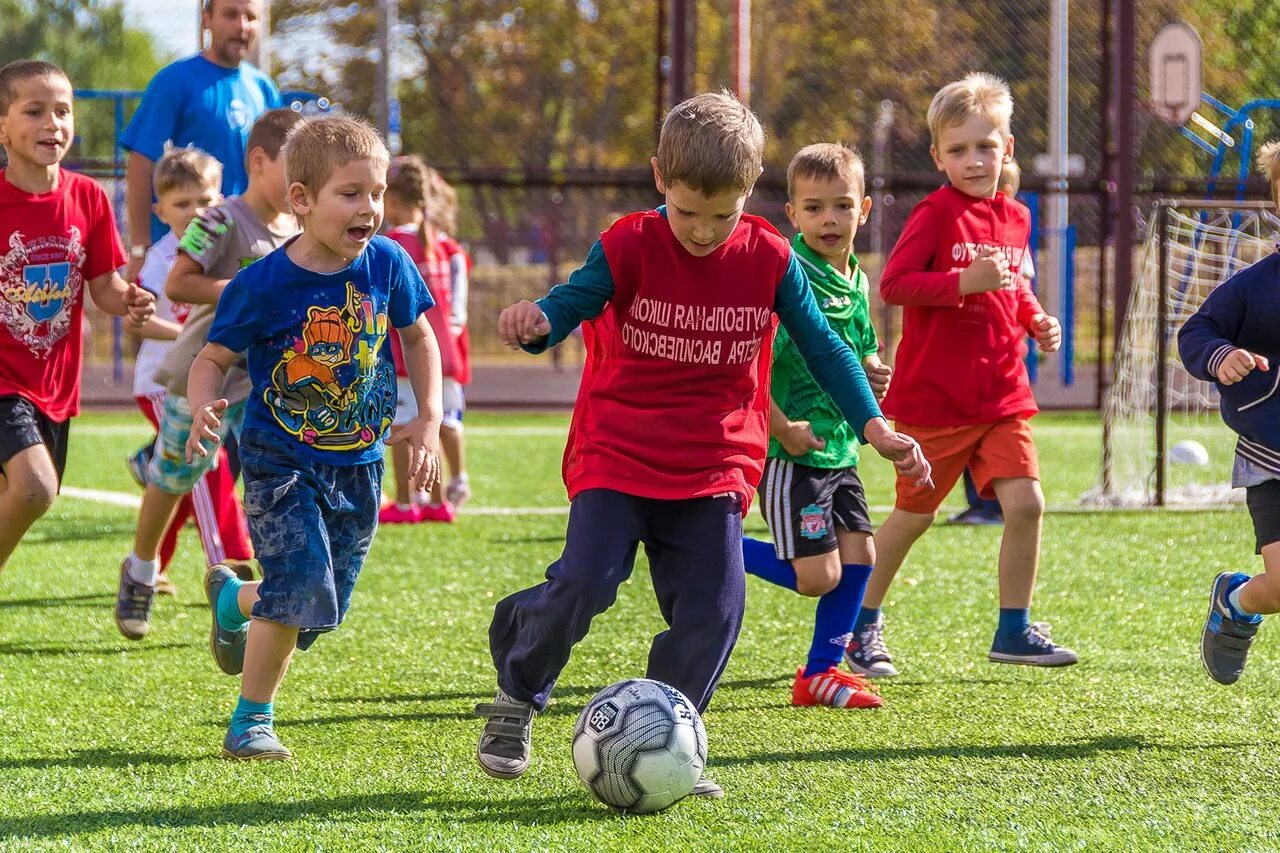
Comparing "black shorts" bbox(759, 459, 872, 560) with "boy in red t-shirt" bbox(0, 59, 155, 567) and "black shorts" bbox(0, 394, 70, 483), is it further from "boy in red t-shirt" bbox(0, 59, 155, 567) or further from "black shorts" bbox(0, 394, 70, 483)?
"black shorts" bbox(0, 394, 70, 483)

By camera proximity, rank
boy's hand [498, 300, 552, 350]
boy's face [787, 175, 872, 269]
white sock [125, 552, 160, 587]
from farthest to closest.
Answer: white sock [125, 552, 160, 587]
boy's face [787, 175, 872, 269]
boy's hand [498, 300, 552, 350]

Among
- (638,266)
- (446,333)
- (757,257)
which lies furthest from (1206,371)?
(446,333)

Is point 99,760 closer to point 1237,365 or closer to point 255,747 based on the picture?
point 255,747

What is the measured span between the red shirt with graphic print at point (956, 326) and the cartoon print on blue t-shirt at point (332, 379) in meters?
1.71

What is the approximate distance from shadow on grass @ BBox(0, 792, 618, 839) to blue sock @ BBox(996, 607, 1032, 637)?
1764mm

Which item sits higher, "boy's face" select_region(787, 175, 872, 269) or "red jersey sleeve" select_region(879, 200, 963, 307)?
"boy's face" select_region(787, 175, 872, 269)

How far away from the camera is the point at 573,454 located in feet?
11.9

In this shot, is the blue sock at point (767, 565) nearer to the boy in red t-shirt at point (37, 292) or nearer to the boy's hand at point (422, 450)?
the boy's hand at point (422, 450)

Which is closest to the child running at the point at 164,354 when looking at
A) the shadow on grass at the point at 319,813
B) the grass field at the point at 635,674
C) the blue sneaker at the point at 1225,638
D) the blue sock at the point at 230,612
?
the grass field at the point at 635,674

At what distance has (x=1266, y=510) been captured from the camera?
13.4 ft

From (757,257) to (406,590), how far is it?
3127 millimetres

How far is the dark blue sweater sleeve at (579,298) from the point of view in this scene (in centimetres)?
333

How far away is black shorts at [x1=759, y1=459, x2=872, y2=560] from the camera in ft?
14.8

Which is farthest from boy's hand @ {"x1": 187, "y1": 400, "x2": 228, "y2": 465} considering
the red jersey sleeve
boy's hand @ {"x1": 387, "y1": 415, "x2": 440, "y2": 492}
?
the red jersey sleeve
